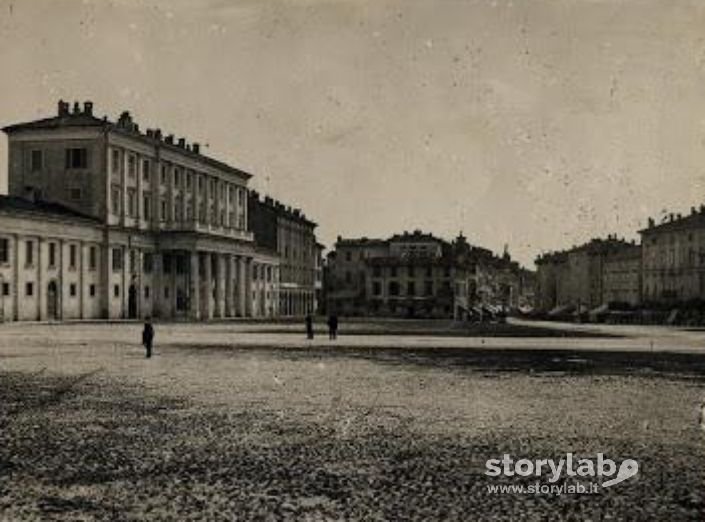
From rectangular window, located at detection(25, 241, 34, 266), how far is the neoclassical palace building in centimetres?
6

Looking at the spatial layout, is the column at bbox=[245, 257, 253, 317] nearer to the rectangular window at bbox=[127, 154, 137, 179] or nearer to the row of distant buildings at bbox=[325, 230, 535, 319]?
the row of distant buildings at bbox=[325, 230, 535, 319]

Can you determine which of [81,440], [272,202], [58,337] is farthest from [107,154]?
[81,440]

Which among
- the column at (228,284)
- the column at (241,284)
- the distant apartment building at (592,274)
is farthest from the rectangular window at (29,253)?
the distant apartment building at (592,274)

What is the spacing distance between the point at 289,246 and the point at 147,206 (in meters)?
37.4

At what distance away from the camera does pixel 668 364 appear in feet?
82.8

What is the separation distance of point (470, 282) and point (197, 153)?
6495cm

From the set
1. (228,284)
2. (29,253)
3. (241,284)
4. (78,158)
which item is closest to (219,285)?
(228,284)

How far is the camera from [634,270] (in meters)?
121

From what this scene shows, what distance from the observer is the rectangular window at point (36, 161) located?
68500 millimetres

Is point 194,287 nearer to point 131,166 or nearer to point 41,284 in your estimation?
point 131,166

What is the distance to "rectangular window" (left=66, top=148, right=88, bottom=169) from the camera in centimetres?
6756

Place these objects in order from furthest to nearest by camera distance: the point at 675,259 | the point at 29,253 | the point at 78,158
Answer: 1. the point at 675,259
2. the point at 78,158
3. the point at 29,253

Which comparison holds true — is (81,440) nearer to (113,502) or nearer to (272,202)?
(113,502)

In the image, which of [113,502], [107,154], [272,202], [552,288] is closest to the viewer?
[113,502]
